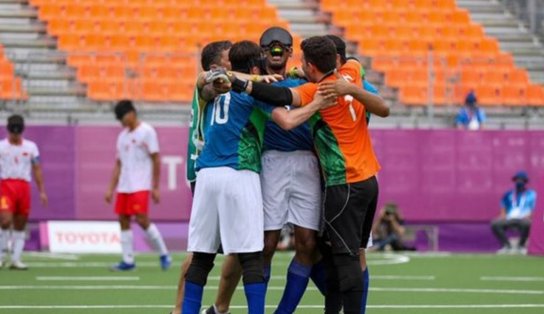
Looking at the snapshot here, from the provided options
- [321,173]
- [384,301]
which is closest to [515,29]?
[384,301]

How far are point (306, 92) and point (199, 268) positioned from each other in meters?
1.59

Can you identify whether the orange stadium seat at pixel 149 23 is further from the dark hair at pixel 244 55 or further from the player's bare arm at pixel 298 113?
the player's bare arm at pixel 298 113

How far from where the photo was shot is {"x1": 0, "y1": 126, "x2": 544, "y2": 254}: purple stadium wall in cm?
2597

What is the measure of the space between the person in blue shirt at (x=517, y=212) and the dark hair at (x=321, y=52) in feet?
50.6

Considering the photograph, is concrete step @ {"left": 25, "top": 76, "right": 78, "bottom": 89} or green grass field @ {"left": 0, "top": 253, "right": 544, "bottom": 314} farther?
concrete step @ {"left": 25, "top": 76, "right": 78, "bottom": 89}

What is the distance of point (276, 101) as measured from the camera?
10.6 meters

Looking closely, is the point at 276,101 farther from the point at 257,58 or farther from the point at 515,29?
the point at 515,29

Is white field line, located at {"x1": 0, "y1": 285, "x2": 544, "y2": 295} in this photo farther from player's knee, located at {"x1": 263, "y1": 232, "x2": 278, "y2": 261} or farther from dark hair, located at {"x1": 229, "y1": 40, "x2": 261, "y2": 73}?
dark hair, located at {"x1": 229, "y1": 40, "x2": 261, "y2": 73}

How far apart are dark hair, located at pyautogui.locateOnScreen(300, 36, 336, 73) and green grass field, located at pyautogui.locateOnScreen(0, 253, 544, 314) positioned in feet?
11.4

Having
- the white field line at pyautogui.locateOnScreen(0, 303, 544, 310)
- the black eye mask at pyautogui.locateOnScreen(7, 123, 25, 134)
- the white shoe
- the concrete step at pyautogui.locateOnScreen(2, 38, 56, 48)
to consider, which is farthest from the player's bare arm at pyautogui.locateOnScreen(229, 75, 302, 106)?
the concrete step at pyautogui.locateOnScreen(2, 38, 56, 48)

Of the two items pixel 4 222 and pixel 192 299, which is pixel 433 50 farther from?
pixel 192 299

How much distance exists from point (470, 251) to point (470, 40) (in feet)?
20.7

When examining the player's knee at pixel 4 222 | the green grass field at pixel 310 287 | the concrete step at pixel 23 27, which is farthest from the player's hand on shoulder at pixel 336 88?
the concrete step at pixel 23 27

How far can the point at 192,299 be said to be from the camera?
1106cm
